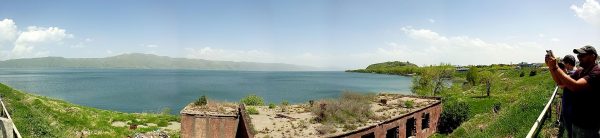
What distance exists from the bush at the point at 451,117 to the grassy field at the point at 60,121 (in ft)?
73.3

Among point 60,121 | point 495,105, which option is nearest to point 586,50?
point 60,121

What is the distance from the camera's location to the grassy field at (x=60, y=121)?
848 inches

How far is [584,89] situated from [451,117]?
3058 centimetres

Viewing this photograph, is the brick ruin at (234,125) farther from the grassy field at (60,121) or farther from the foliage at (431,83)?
the foliage at (431,83)

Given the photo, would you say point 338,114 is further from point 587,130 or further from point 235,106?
point 587,130

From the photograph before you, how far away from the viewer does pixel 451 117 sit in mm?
35406

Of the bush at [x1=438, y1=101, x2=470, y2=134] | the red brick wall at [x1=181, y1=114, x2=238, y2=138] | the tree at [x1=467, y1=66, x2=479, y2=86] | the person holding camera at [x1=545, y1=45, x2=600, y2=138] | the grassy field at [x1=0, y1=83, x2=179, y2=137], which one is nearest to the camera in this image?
the person holding camera at [x1=545, y1=45, x2=600, y2=138]

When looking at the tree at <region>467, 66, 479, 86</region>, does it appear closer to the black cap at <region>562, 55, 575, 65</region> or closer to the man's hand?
the black cap at <region>562, 55, 575, 65</region>

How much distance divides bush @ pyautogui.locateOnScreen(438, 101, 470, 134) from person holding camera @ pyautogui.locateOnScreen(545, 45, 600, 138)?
29410mm

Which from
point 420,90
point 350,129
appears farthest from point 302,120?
point 420,90

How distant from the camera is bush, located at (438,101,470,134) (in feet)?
115

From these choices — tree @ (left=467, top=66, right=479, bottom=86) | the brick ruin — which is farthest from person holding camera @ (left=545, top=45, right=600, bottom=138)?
tree @ (left=467, top=66, right=479, bottom=86)

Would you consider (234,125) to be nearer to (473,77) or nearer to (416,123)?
(416,123)

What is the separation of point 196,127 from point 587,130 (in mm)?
23795
